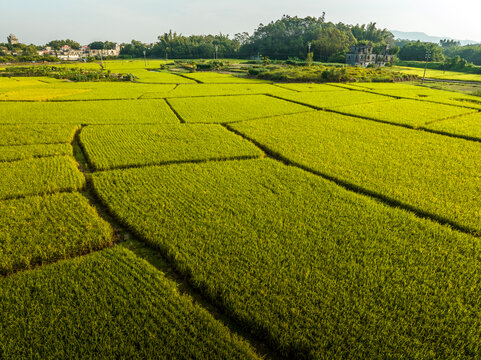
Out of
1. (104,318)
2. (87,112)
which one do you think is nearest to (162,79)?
(87,112)

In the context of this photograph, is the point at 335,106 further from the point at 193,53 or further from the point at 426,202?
the point at 193,53

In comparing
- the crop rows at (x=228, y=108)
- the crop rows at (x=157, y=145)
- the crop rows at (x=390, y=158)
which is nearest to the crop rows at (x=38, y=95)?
the crop rows at (x=228, y=108)

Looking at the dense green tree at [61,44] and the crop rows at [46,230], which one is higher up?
the dense green tree at [61,44]

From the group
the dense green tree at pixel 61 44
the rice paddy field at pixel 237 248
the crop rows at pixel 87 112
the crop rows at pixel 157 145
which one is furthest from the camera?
the dense green tree at pixel 61 44

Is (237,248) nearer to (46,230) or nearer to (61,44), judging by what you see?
(46,230)

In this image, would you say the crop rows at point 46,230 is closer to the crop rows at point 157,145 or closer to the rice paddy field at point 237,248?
the rice paddy field at point 237,248

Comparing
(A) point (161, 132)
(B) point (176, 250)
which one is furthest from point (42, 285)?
(A) point (161, 132)

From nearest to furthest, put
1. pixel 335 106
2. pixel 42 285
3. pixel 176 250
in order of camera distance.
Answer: pixel 42 285, pixel 176 250, pixel 335 106
